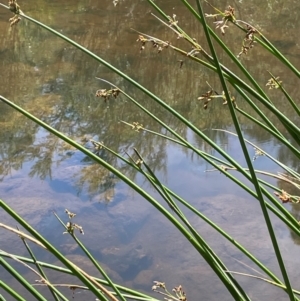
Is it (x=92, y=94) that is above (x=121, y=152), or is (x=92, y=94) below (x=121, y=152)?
above

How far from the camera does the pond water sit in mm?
2502

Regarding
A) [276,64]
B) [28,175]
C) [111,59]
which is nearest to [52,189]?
[28,175]

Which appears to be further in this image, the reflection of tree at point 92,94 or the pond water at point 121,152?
the reflection of tree at point 92,94

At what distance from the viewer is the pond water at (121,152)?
8.21 feet

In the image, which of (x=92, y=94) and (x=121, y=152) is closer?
(x=121, y=152)

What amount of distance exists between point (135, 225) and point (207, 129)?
43.4 inches

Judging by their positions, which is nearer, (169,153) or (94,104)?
(169,153)

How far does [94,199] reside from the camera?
289 cm

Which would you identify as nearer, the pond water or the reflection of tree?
the pond water

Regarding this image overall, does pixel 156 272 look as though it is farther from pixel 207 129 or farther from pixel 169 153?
pixel 207 129

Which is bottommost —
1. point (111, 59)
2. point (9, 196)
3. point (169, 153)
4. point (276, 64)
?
point (9, 196)

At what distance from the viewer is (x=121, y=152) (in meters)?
3.31

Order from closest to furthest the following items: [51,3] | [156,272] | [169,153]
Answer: [156,272]
[169,153]
[51,3]

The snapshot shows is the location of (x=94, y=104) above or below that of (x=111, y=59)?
below
